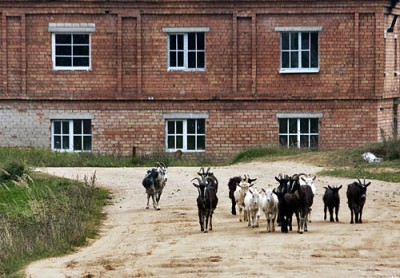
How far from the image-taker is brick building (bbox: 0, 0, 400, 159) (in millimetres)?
38000

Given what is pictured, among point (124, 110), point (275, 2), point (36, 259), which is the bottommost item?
point (36, 259)

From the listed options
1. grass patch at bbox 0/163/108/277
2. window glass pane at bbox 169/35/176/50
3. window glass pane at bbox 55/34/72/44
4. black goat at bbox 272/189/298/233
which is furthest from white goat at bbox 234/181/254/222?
window glass pane at bbox 55/34/72/44

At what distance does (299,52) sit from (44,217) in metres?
17.2

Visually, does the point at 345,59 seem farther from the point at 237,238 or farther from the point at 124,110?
the point at 237,238

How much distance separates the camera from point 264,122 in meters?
38.3

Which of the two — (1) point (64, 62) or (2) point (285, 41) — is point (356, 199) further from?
(1) point (64, 62)

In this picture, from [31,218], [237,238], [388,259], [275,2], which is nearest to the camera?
Answer: [388,259]

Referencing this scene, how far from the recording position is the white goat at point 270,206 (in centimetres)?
2044

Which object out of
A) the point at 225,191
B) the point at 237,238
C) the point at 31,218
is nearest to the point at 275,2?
the point at 225,191

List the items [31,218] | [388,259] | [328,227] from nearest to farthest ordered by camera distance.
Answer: [388,259]
[328,227]
[31,218]

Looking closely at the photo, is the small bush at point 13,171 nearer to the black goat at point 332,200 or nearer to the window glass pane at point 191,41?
the black goat at point 332,200

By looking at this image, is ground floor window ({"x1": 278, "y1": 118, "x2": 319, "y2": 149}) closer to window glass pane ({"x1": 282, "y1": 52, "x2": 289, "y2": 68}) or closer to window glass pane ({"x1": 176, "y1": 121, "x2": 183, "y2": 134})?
window glass pane ({"x1": 282, "y1": 52, "x2": 289, "y2": 68})

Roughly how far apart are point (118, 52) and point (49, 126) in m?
3.02

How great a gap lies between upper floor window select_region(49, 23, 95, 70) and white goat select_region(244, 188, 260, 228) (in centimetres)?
1754
